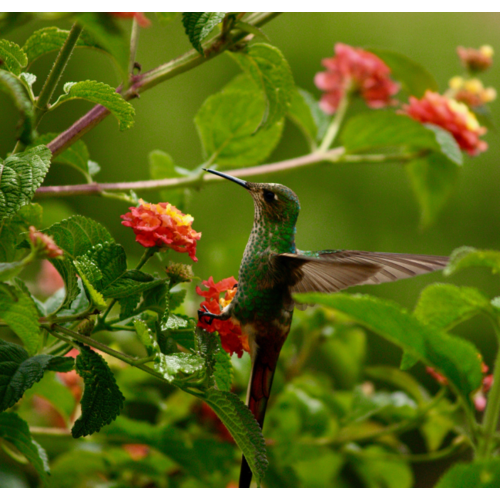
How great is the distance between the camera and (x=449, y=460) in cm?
273

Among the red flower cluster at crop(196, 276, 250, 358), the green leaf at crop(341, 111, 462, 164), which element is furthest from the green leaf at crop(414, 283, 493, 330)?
the green leaf at crop(341, 111, 462, 164)

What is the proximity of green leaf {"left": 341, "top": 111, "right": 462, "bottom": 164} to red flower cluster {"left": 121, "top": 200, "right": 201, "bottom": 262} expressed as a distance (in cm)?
69

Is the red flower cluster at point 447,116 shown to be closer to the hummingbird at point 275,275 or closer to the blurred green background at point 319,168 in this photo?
the hummingbird at point 275,275

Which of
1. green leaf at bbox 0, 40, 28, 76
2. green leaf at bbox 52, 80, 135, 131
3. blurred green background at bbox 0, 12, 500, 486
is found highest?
green leaf at bbox 0, 40, 28, 76

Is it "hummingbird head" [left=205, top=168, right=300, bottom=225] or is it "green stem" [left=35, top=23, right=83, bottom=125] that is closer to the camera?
"green stem" [left=35, top=23, right=83, bottom=125]

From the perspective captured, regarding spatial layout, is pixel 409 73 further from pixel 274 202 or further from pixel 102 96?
pixel 102 96

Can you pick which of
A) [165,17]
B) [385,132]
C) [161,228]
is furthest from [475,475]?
[385,132]

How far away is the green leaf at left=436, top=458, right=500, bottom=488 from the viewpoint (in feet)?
2.34

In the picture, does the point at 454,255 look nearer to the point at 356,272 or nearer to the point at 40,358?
the point at 356,272

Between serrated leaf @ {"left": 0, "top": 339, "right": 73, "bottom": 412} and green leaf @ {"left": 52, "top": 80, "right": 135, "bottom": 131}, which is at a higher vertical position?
green leaf @ {"left": 52, "top": 80, "right": 135, "bottom": 131}

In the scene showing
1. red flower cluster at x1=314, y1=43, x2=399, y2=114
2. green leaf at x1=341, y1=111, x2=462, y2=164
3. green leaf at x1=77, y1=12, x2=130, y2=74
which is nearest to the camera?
green leaf at x1=77, y1=12, x2=130, y2=74

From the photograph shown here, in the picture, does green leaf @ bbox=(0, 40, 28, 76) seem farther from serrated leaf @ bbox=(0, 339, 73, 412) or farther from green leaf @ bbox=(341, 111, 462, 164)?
green leaf @ bbox=(341, 111, 462, 164)

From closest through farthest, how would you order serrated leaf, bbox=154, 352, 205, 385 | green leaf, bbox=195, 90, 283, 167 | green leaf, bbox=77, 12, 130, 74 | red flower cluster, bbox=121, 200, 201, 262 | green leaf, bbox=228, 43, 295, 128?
1. green leaf, bbox=77, 12, 130, 74
2. serrated leaf, bbox=154, 352, 205, 385
3. red flower cluster, bbox=121, 200, 201, 262
4. green leaf, bbox=228, 43, 295, 128
5. green leaf, bbox=195, 90, 283, 167

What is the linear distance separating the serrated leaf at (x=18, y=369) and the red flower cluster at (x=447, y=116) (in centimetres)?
118
